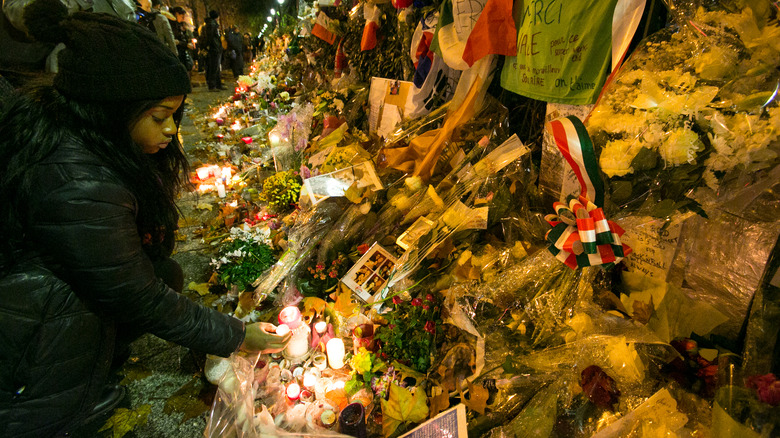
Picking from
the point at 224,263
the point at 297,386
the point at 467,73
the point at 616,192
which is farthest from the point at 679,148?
the point at 224,263

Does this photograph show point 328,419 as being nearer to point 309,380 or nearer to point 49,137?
point 309,380

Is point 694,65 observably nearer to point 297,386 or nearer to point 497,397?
point 497,397

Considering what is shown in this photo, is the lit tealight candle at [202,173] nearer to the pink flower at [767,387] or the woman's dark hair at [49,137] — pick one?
the woman's dark hair at [49,137]

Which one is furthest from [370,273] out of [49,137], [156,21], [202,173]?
[156,21]

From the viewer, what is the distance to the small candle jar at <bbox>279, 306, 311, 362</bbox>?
2379 millimetres

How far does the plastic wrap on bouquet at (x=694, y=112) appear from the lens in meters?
1.10

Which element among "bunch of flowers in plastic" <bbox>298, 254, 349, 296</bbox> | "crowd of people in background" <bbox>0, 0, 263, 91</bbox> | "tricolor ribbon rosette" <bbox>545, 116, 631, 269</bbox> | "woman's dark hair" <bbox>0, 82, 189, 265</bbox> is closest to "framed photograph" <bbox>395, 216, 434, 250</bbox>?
"bunch of flowers in plastic" <bbox>298, 254, 349, 296</bbox>

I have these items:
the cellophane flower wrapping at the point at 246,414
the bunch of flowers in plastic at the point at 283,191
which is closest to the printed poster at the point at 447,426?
the cellophane flower wrapping at the point at 246,414

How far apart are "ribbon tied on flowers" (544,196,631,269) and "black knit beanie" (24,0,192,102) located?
62.5 inches

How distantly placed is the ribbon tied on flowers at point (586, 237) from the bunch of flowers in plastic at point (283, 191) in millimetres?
3119

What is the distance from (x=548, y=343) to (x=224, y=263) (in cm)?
281

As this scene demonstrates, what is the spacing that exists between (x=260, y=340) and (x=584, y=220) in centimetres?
165

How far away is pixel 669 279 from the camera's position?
1639 mm

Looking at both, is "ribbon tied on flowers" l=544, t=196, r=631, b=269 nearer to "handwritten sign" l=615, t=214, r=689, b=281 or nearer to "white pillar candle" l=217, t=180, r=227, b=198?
"handwritten sign" l=615, t=214, r=689, b=281
